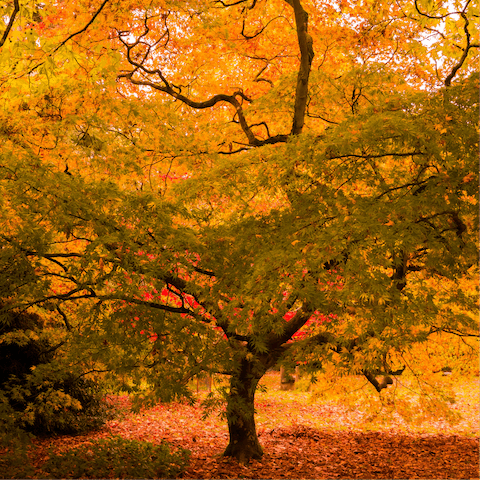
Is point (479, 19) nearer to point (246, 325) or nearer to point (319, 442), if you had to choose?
point (246, 325)

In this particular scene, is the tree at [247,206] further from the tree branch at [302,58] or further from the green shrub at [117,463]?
the green shrub at [117,463]

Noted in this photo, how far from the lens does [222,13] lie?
31.0ft

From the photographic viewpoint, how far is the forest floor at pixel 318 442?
8375 mm

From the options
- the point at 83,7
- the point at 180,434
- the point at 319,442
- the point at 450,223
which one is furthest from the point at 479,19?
the point at 180,434

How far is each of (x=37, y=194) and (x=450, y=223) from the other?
4.88m

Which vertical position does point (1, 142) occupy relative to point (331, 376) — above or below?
above

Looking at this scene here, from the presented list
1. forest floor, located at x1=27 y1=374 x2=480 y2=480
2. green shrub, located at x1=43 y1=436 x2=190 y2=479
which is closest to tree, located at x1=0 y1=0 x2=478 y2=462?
forest floor, located at x1=27 y1=374 x2=480 y2=480

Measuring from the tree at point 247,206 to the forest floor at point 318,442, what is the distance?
999 millimetres

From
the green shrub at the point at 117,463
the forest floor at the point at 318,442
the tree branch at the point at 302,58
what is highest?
the tree branch at the point at 302,58

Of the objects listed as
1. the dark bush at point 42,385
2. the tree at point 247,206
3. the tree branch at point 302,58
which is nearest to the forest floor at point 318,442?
the dark bush at point 42,385

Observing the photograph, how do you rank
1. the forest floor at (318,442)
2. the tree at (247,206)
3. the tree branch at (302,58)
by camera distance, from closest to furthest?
the tree at (247,206) → the tree branch at (302,58) → the forest floor at (318,442)

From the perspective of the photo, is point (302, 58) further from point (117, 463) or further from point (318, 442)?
point (318, 442)

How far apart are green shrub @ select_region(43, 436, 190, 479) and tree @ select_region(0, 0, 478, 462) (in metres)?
1.40

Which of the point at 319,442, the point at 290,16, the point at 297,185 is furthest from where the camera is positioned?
the point at 319,442
